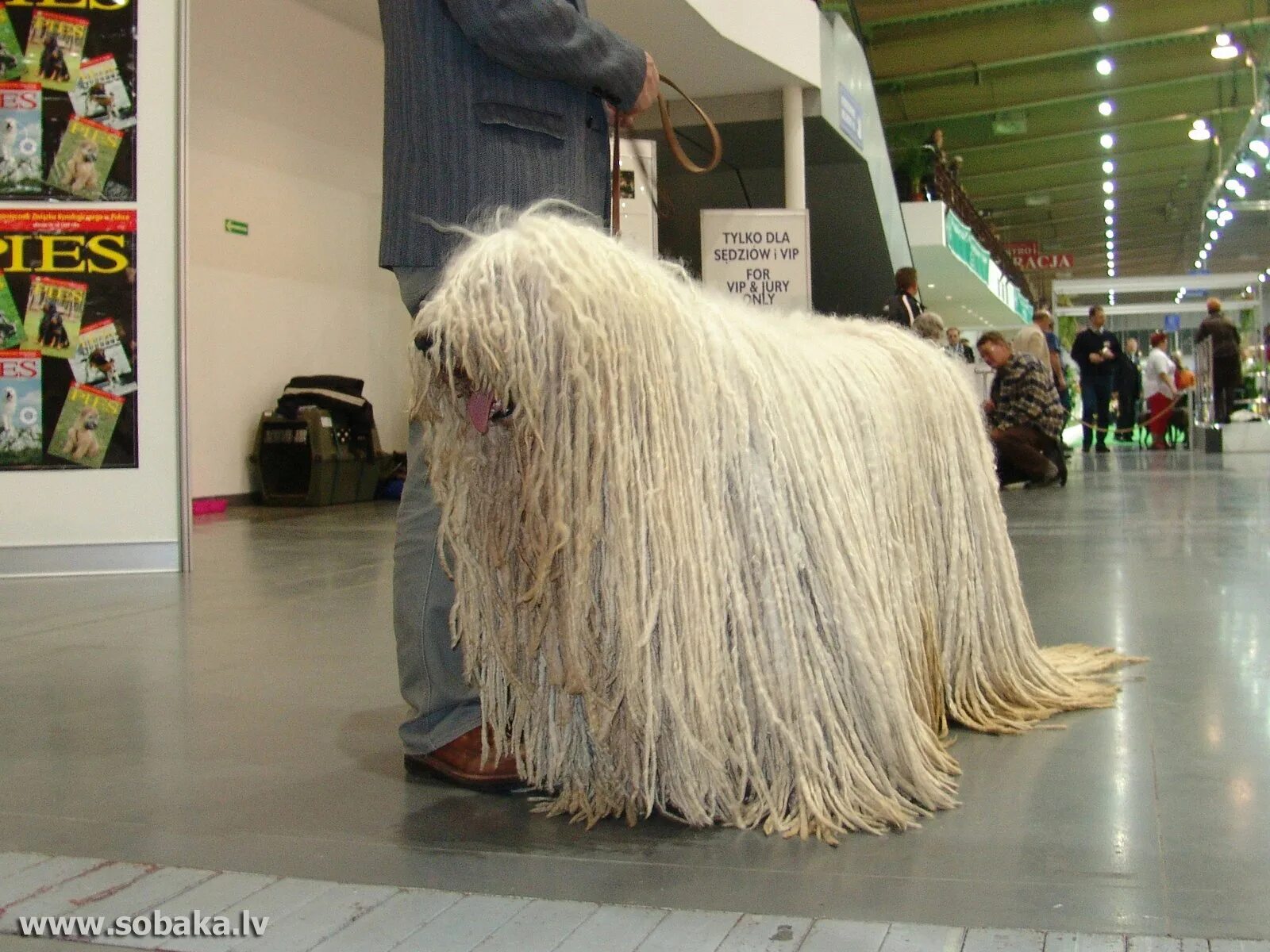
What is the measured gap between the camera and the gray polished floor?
5.89 feet

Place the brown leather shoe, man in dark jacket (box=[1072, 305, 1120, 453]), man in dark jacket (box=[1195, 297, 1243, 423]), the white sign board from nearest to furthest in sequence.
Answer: the brown leather shoe → the white sign board → man in dark jacket (box=[1195, 297, 1243, 423]) → man in dark jacket (box=[1072, 305, 1120, 453])

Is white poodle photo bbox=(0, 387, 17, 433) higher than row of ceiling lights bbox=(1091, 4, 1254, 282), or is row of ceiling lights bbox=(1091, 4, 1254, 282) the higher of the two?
row of ceiling lights bbox=(1091, 4, 1254, 282)

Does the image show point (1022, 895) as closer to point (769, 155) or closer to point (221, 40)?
point (221, 40)

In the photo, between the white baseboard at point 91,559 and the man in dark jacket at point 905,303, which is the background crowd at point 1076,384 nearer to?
the man in dark jacket at point 905,303

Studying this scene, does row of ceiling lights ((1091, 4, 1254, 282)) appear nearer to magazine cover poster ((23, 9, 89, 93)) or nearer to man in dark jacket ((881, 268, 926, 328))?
man in dark jacket ((881, 268, 926, 328))

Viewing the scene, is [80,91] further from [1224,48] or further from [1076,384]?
[1076,384]

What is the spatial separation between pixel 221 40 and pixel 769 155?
467 cm

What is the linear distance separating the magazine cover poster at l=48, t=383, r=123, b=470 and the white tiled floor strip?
4148mm

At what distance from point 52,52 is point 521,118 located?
4.18 m

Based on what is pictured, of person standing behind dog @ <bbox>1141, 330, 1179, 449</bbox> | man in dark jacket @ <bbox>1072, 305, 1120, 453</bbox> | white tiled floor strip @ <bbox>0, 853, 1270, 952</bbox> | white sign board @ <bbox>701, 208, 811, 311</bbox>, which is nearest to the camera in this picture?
white tiled floor strip @ <bbox>0, 853, 1270, 952</bbox>

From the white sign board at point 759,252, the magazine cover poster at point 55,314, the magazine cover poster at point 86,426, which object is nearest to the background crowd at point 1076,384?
the white sign board at point 759,252

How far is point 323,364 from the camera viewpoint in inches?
445

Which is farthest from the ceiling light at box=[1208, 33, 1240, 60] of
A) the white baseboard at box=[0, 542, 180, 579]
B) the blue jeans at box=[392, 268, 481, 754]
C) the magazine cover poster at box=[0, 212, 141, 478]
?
the blue jeans at box=[392, 268, 481, 754]

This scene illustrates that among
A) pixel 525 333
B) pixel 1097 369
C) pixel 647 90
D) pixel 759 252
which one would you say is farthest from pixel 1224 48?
pixel 525 333
